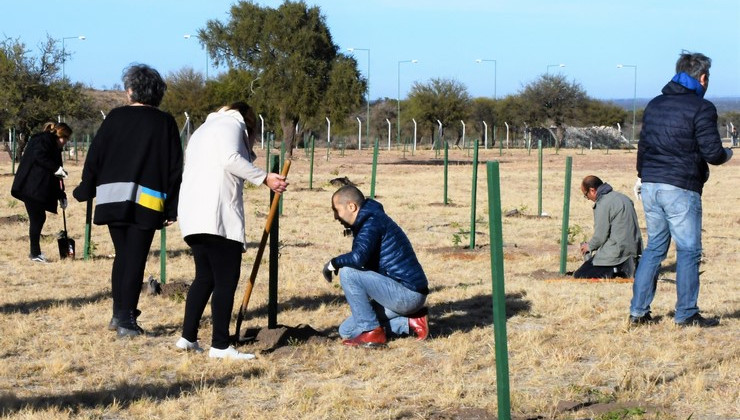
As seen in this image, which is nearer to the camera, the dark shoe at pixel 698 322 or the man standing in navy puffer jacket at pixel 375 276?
the man standing in navy puffer jacket at pixel 375 276

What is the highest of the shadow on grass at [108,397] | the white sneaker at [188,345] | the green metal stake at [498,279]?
the green metal stake at [498,279]

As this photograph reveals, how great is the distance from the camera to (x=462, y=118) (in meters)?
72.4

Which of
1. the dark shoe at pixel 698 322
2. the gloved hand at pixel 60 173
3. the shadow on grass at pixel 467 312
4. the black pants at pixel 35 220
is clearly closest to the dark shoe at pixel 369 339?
the shadow on grass at pixel 467 312

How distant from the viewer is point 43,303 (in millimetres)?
8930

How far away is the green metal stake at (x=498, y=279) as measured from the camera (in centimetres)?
445

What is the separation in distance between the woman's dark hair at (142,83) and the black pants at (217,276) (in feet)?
3.78

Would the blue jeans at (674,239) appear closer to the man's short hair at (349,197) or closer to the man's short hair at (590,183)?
the man's short hair at (349,197)

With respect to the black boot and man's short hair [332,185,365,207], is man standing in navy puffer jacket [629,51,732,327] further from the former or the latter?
the black boot

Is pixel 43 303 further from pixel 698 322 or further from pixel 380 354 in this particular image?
pixel 698 322

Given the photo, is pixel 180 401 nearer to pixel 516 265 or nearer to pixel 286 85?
pixel 516 265

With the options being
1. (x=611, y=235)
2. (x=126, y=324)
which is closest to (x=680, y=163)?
(x=611, y=235)

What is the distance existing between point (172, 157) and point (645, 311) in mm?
3359

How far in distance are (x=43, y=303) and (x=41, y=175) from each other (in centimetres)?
257

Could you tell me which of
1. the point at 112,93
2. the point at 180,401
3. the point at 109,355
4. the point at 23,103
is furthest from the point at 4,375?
the point at 112,93
